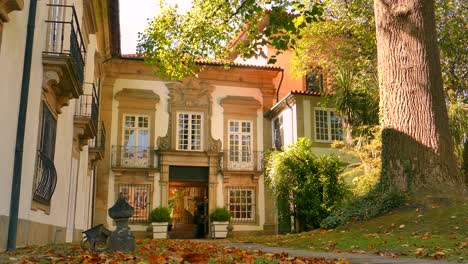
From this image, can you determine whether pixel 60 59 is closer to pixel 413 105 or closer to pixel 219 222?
pixel 413 105

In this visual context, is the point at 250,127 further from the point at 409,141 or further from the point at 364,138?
the point at 409,141

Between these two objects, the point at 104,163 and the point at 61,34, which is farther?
the point at 104,163

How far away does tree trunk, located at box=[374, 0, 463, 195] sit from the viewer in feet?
31.7

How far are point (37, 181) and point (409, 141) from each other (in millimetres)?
6920

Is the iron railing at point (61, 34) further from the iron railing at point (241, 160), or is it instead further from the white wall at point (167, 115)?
the iron railing at point (241, 160)

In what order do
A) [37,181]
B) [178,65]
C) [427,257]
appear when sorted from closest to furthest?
[427,257] → [37,181] → [178,65]

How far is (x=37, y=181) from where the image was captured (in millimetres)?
8477

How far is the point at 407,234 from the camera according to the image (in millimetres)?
8219

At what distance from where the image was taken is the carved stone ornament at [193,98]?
2309 cm

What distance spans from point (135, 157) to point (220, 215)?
4.56 meters

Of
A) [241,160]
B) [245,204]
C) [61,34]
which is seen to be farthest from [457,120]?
[61,34]

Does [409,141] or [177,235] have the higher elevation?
[409,141]

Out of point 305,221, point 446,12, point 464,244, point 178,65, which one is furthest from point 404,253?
point 446,12

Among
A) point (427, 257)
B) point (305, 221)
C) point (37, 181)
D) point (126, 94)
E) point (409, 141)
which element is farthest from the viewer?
point (126, 94)
